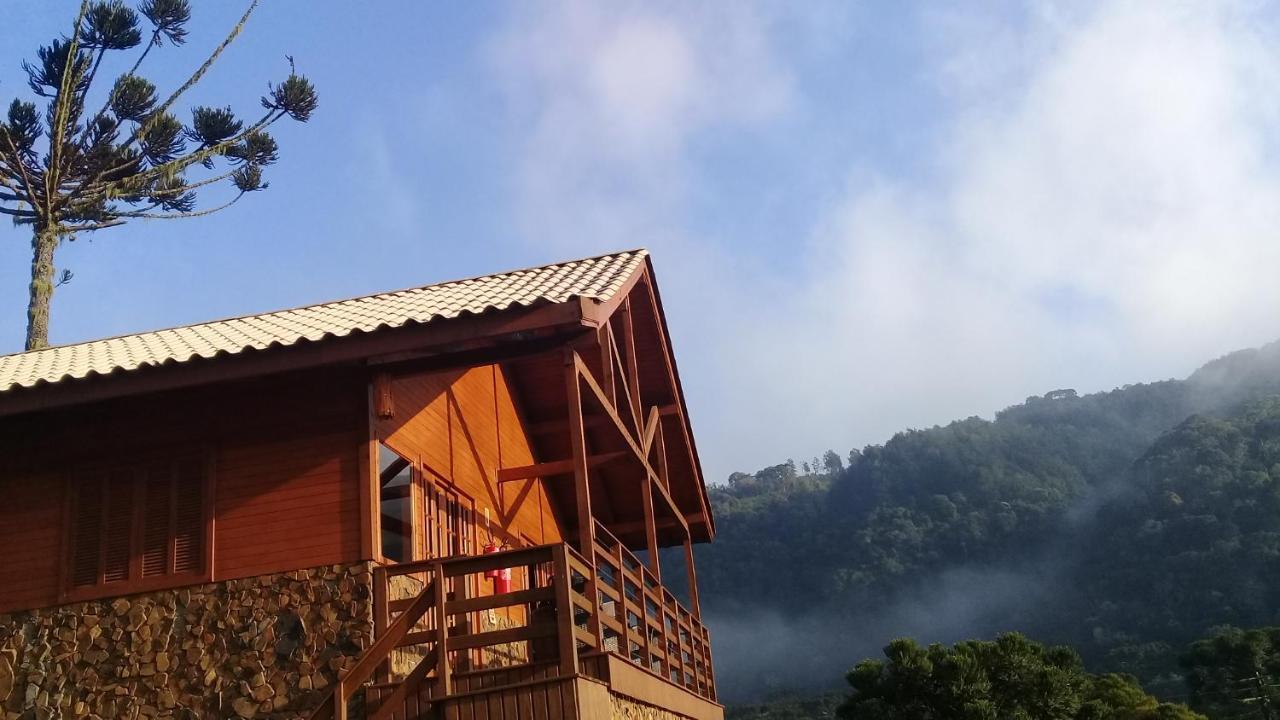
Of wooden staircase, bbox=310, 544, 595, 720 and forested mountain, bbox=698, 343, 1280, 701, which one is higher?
forested mountain, bbox=698, 343, 1280, 701

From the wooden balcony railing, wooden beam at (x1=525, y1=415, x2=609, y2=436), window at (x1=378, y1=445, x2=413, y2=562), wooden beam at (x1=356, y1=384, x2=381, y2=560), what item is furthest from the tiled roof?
wooden beam at (x1=525, y1=415, x2=609, y2=436)

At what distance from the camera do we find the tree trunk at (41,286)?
2334 centimetres

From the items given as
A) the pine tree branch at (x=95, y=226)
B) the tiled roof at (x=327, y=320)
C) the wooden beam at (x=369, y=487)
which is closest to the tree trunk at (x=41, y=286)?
the pine tree branch at (x=95, y=226)

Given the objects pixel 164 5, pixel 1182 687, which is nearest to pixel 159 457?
pixel 164 5

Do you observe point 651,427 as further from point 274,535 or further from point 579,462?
point 274,535

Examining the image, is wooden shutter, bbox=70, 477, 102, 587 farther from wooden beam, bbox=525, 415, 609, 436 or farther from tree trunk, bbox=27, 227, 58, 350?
tree trunk, bbox=27, 227, 58, 350

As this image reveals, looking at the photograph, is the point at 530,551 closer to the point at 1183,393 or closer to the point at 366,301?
the point at 366,301

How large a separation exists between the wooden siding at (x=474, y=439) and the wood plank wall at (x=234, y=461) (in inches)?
21.4

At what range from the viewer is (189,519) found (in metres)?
9.25

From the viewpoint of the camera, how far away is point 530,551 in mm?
7938

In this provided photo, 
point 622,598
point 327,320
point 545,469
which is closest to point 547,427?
point 545,469

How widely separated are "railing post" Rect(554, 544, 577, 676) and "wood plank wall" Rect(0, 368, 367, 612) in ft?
6.58

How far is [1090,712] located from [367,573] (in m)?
23.6

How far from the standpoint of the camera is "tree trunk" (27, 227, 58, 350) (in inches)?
919
